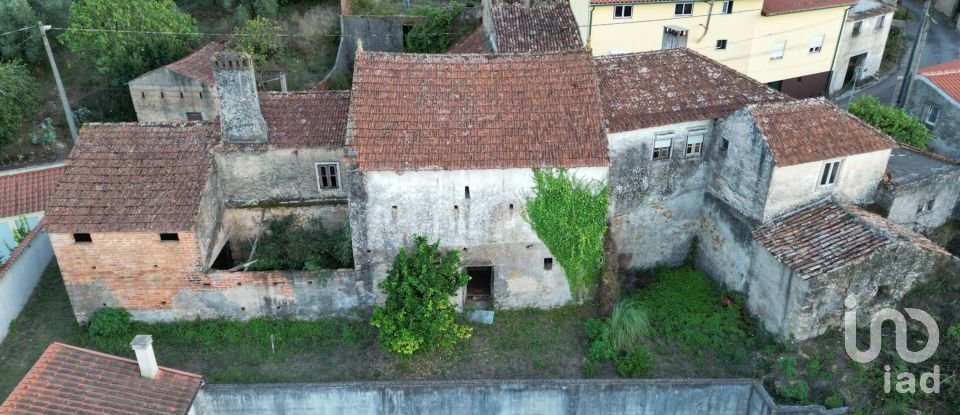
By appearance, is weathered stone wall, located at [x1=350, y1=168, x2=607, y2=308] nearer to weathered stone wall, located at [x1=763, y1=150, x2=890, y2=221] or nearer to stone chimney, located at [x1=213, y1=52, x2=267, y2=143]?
stone chimney, located at [x1=213, y1=52, x2=267, y2=143]

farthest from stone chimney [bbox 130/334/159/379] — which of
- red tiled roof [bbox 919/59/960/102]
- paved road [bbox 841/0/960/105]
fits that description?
paved road [bbox 841/0/960/105]

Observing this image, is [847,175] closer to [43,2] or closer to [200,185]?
[200,185]

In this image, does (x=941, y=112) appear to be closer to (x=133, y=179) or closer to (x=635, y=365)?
(x=635, y=365)

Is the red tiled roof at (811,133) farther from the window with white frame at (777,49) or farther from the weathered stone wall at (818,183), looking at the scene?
the window with white frame at (777,49)

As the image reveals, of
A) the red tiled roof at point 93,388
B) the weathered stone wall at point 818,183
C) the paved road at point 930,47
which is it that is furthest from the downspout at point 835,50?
the red tiled roof at point 93,388

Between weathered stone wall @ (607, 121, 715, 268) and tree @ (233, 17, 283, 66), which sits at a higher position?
tree @ (233, 17, 283, 66)

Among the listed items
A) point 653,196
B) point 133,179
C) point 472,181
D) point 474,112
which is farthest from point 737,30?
point 133,179

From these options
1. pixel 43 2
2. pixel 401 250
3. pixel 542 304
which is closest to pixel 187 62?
pixel 43 2
